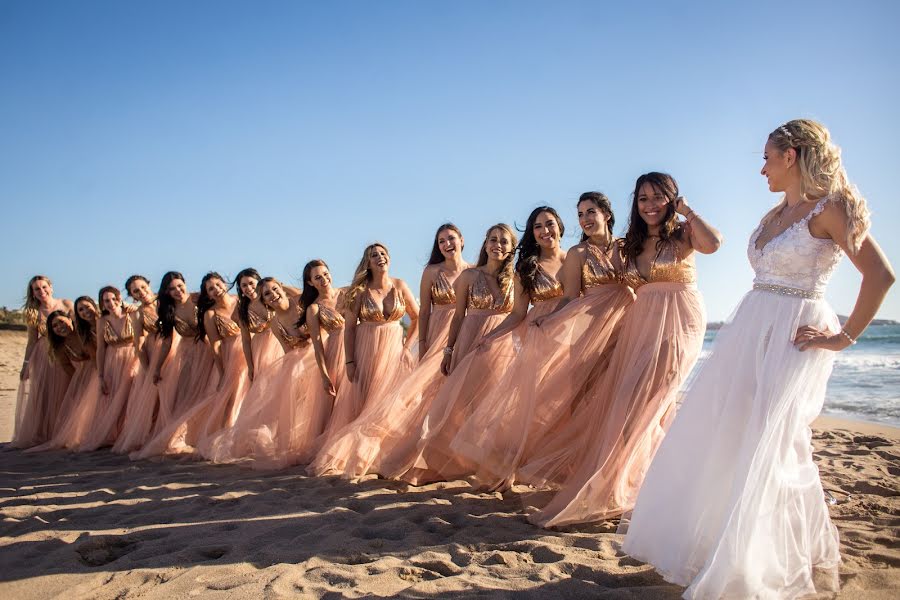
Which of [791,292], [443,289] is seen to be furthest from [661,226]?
[443,289]

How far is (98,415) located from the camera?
33.6 feet

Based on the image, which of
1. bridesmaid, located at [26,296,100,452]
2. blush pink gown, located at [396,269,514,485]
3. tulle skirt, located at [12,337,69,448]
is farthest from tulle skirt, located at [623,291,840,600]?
tulle skirt, located at [12,337,69,448]

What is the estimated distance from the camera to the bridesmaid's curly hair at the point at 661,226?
4992mm

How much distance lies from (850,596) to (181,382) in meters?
8.40

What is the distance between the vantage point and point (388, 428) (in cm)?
671

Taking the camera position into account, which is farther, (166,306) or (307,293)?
(166,306)

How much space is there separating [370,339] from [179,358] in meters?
3.50

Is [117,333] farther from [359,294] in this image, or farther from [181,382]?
[359,294]

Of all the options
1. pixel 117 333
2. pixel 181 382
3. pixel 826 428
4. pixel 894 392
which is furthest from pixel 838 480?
pixel 894 392

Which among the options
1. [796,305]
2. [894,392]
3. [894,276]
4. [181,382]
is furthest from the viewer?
[894,392]

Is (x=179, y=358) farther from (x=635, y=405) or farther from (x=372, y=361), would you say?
(x=635, y=405)

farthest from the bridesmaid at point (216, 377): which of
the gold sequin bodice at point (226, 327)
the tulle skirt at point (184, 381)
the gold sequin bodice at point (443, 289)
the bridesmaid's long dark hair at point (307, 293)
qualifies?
the gold sequin bodice at point (443, 289)

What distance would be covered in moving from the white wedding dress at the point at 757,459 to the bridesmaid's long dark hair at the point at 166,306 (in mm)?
7832

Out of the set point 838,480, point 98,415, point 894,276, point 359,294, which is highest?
point 894,276
